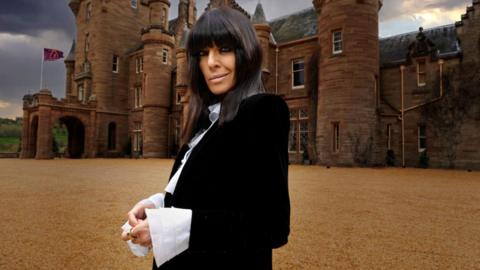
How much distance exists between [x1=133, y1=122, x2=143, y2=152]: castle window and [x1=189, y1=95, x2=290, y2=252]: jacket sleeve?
101 ft

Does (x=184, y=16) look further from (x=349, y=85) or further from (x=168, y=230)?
(x=168, y=230)

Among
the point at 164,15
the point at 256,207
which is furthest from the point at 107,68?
the point at 256,207

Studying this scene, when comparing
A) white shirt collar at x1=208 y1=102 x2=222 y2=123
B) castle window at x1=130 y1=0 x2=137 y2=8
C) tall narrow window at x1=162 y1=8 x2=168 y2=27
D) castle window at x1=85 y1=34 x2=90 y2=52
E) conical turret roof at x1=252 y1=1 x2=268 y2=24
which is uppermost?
castle window at x1=130 y1=0 x2=137 y2=8

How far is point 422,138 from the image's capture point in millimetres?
18812

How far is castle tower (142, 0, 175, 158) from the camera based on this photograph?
28406 mm

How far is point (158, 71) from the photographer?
29.0 m

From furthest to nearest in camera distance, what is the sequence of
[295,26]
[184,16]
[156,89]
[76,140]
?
[184,16], [76,140], [156,89], [295,26]

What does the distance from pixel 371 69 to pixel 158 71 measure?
18206mm

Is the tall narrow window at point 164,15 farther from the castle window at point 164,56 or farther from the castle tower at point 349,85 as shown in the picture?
the castle tower at point 349,85

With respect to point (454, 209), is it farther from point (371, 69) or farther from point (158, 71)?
point (158, 71)

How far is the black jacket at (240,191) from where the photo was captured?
3.44 feet

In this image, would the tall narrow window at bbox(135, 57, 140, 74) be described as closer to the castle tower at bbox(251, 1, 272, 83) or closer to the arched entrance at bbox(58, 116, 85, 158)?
the arched entrance at bbox(58, 116, 85, 158)

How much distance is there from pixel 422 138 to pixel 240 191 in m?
20.5

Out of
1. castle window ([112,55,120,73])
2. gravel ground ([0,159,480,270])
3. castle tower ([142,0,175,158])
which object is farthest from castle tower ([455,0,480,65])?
castle window ([112,55,120,73])
